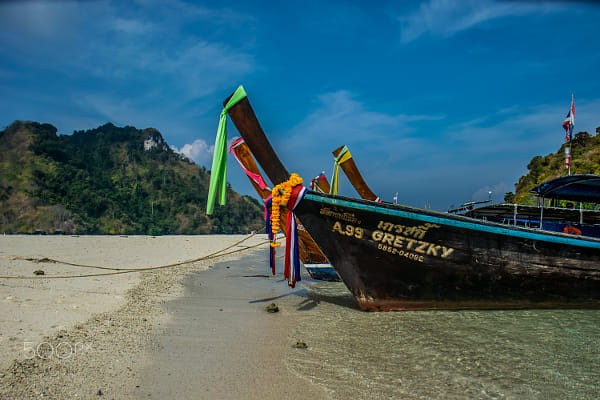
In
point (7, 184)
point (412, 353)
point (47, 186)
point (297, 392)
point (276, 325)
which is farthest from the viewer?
point (47, 186)

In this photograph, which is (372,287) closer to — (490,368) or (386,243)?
(386,243)

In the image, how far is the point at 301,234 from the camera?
8094mm

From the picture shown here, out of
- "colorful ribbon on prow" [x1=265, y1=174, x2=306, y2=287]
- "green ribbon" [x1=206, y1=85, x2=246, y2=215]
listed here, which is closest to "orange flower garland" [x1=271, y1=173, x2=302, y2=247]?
"colorful ribbon on prow" [x1=265, y1=174, x2=306, y2=287]

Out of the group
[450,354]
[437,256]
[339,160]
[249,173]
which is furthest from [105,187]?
[450,354]

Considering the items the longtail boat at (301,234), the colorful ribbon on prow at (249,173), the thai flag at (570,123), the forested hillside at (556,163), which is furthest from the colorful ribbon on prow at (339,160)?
the forested hillside at (556,163)

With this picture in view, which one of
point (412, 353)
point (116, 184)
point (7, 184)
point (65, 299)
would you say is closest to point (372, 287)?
point (412, 353)

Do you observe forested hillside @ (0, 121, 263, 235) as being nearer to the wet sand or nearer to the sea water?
the wet sand

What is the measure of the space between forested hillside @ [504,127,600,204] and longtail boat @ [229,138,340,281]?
25.8 meters

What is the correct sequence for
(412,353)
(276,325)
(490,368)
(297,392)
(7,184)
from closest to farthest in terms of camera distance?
(297,392)
(490,368)
(412,353)
(276,325)
(7,184)

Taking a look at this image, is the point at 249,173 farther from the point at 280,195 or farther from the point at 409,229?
the point at 409,229

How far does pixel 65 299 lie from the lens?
4918mm

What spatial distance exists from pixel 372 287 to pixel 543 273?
2625mm

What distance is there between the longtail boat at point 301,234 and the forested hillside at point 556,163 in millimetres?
25798

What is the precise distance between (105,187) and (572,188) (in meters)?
54.8
